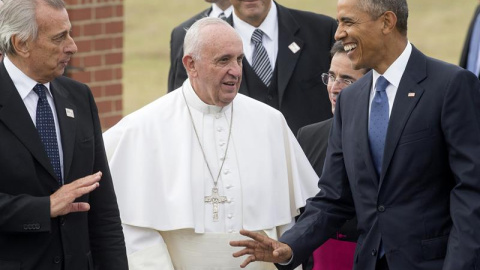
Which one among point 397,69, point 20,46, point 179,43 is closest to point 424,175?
point 397,69

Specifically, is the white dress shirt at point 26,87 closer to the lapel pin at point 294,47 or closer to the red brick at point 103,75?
the lapel pin at point 294,47

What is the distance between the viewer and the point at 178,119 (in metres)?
6.99

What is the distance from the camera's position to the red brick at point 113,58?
10.7m

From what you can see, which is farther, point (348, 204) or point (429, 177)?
point (348, 204)

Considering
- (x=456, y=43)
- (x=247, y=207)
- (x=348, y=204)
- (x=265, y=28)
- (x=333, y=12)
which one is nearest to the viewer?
(x=348, y=204)

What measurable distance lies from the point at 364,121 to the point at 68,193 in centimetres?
140

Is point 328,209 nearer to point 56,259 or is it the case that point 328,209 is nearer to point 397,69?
point 397,69

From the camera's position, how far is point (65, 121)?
5.98 meters

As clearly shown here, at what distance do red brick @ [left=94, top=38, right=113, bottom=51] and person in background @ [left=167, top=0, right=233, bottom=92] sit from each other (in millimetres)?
1514

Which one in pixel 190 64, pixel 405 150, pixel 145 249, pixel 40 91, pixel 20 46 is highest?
pixel 20 46

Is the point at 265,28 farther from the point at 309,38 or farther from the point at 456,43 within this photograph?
the point at 456,43

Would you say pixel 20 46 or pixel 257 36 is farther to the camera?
pixel 257 36

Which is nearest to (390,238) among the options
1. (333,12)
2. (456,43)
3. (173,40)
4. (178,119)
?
(178,119)

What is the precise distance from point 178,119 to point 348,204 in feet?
3.75
